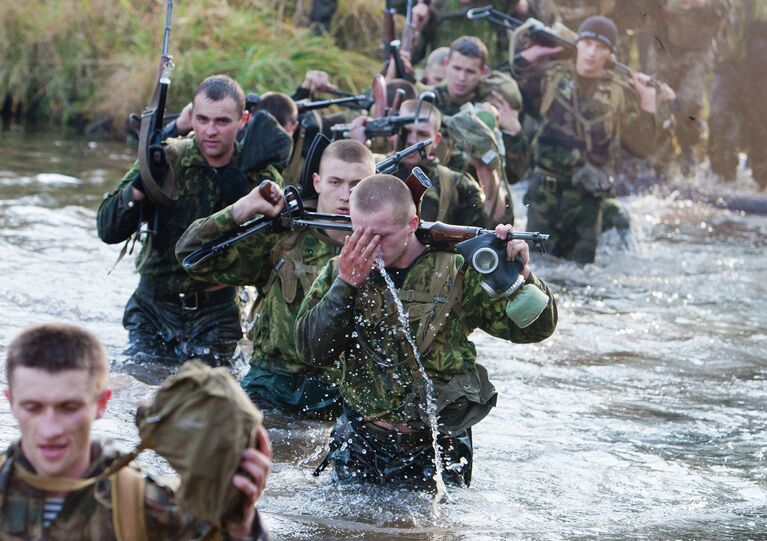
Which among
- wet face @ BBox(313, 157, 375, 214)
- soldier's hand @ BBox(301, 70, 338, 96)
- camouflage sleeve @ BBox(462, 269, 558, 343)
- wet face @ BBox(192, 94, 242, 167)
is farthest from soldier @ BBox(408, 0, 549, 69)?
camouflage sleeve @ BBox(462, 269, 558, 343)

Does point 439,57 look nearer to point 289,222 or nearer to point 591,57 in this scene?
point 591,57

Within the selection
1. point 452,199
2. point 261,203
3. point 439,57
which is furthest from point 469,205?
point 439,57

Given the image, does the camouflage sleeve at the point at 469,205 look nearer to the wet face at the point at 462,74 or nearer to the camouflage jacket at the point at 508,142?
the camouflage jacket at the point at 508,142

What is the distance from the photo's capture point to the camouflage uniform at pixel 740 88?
57.3ft

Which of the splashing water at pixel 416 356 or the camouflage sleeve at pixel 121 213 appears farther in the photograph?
the camouflage sleeve at pixel 121 213

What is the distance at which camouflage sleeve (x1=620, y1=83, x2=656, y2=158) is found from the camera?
12633 millimetres

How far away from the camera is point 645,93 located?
41.2 ft

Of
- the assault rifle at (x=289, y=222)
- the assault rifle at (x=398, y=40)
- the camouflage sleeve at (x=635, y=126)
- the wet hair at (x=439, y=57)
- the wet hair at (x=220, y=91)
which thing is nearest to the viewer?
the assault rifle at (x=289, y=222)

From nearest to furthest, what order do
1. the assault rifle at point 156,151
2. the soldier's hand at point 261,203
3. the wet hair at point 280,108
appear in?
the soldier's hand at point 261,203 < the assault rifle at point 156,151 < the wet hair at point 280,108

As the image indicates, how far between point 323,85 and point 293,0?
10207 millimetres

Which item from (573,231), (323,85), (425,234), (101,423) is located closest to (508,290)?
(425,234)

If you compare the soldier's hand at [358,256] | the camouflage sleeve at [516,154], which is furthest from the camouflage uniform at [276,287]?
the camouflage sleeve at [516,154]

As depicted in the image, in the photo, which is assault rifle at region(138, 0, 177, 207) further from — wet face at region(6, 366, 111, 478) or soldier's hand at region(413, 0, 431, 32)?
soldier's hand at region(413, 0, 431, 32)

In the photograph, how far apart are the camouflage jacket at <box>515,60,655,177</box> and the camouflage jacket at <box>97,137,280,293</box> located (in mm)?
5407
